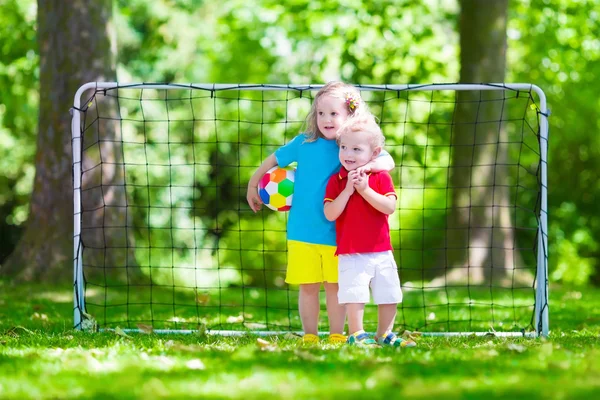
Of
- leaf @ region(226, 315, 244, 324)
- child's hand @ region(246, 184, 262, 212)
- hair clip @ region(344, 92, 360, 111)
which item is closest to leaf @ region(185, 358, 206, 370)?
child's hand @ region(246, 184, 262, 212)

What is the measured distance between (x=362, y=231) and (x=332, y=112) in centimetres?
79

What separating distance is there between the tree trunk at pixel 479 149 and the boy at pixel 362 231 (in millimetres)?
5926

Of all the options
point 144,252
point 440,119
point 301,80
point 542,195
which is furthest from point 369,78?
point 144,252

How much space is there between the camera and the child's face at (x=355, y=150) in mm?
5008

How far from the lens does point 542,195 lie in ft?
19.0

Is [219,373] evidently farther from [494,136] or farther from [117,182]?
[494,136]

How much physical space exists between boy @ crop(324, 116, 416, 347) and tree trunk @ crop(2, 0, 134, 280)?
4.56 m

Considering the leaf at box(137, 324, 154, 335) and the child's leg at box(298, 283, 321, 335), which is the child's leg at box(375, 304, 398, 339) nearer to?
the child's leg at box(298, 283, 321, 335)

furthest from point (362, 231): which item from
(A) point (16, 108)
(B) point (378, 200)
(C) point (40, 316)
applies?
(A) point (16, 108)

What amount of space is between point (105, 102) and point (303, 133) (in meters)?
4.28

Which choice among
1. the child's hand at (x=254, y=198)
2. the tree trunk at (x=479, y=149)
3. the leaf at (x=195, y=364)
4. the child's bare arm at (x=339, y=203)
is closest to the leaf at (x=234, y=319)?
the child's hand at (x=254, y=198)

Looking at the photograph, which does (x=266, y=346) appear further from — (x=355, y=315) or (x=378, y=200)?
(x=378, y=200)

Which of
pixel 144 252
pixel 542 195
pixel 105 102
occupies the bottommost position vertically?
pixel 144 252

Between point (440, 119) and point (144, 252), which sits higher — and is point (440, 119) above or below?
above
